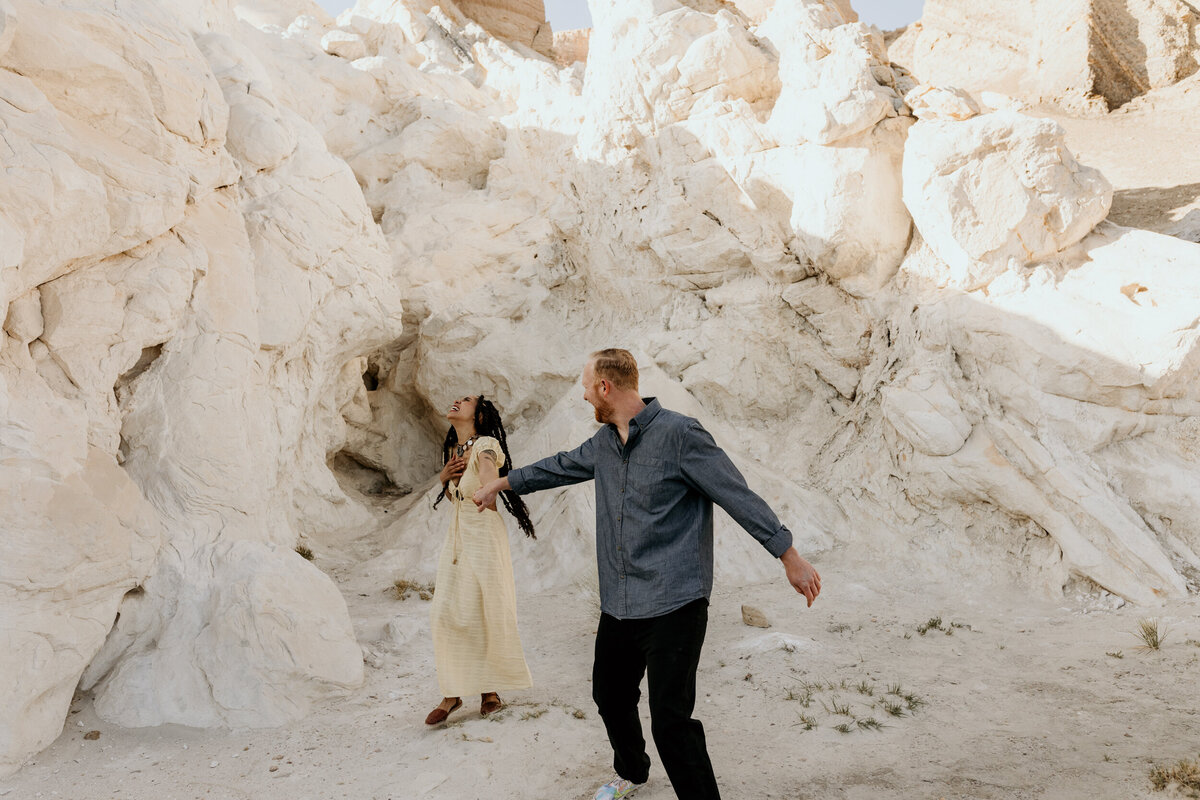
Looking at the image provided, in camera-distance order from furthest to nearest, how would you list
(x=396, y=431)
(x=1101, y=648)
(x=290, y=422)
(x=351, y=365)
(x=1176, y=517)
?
(x=396, y=431) → (x=351, y=365) → (x=290, y=422) → (x=1176, y=517) → (x=1101, y=648)

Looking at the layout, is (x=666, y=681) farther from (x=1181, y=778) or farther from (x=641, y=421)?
(x=1181, y=778)

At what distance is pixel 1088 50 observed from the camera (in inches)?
501

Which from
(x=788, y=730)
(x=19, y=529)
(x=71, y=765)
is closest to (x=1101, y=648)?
(x=788, y=730)

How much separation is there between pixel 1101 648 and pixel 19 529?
5.55 meters

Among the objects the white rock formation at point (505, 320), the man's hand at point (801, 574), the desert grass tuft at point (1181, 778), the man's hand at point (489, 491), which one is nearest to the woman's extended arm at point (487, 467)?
the man's hand at point (489, 491)

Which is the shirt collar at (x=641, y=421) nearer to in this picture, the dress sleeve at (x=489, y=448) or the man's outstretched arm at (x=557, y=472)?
the man's outstretched arm at (x=557, y=472)

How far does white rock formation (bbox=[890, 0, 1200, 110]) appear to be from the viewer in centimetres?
1273

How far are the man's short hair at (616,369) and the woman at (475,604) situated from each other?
114 cm

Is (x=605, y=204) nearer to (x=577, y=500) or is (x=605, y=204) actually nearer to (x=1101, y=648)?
(x=577, y=500)

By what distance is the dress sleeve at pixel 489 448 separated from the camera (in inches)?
150

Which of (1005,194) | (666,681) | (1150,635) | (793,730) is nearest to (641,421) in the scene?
(666,681)

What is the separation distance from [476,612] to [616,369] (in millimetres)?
1625

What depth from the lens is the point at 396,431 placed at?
9.29m

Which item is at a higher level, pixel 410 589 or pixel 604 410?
pixel 604 410
